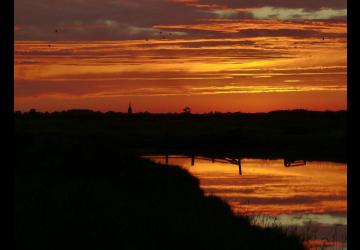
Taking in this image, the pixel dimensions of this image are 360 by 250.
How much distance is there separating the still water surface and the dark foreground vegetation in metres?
2.10

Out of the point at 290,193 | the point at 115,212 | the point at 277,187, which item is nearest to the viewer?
the point at 115,212

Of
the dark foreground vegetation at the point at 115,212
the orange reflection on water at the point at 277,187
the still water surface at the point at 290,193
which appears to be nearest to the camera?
the dark foreground vegetation at the point at 115,212

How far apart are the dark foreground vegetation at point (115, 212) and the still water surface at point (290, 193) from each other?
82.8 inches

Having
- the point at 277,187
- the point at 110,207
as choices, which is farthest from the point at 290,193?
the point at 110,207

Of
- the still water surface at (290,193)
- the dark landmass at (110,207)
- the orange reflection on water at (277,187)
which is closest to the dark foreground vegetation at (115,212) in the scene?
the dark landmass at (110,207)

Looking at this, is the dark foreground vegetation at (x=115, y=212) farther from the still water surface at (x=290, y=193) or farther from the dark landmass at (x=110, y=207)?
the still water surface at (x=290, y=193)

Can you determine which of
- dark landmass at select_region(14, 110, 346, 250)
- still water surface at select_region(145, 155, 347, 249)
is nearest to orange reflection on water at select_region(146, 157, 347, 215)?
still water surface at select_region(145, 155, 347, 249)

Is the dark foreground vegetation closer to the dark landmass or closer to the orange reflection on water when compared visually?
the dark landmass

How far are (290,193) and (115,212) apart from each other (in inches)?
691

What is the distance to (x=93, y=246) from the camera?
39.9 feet

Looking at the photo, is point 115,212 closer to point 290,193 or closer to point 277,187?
point 290,193

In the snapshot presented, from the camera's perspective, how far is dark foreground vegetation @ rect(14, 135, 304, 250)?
12.9 metres

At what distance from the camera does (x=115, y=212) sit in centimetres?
1672

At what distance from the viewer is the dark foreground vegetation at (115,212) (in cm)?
1292
